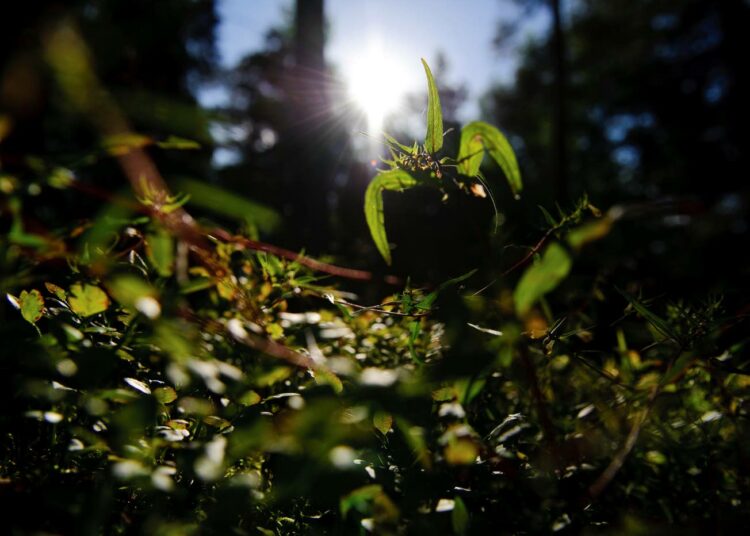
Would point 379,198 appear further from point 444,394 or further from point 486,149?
point 444,394

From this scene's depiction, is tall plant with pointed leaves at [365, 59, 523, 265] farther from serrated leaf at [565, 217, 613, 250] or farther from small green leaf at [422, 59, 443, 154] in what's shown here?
serrated leaf at [565, 217, 613, 250]

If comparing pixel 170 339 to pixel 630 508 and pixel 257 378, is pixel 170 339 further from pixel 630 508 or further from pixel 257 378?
pixel 630 508

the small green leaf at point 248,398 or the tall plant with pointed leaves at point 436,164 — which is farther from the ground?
the tall plant with pointed leaves at point 436,164

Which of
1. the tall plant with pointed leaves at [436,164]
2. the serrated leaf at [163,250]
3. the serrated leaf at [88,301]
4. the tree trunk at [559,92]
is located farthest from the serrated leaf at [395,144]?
the tree trunk at [559,92]

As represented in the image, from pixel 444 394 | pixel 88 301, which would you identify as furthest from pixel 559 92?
pixel 88 301

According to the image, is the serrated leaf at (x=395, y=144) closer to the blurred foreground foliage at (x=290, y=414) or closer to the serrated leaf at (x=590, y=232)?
the blurred foreground foliage at (x=290, y=414)

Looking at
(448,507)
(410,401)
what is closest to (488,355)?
(410,401)

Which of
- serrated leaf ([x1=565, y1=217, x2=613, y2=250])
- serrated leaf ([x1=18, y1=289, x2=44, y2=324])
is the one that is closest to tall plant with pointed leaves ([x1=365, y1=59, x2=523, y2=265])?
serrated leaf ([x1=565, y1=217, x2=613, y2=250])

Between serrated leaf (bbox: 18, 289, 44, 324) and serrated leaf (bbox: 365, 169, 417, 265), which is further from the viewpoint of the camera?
serrated leaf (bbox: 365, 169, 417, 265)

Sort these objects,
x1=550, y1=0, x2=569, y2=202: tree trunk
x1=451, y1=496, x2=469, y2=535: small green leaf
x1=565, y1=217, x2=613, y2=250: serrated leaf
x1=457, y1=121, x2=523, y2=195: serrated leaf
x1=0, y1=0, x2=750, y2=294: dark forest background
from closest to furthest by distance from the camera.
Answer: x1=565, y1=217, x2=613, y2=250: serrated leaf < x1=451, y1=496, x2=469, y2=535: small green leaf < x1=457, y1=121, x2=523, y2=195: serrated leaf < x1=0, y1=0, x2=750, y2=294: dark forest background < x1=550, y1=0, x2=569, y2=202: tree trunk
